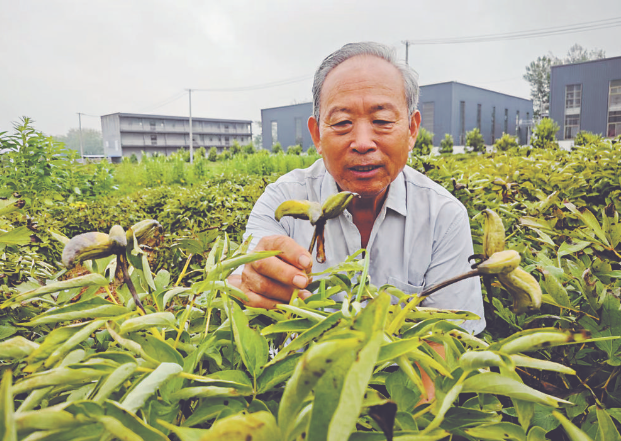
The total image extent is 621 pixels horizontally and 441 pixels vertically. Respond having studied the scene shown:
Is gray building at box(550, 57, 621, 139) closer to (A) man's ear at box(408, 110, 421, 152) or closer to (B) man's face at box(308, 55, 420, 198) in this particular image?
(A) man's ear at box(408, 110, 421, 152)

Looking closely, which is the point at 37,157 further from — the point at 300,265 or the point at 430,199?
the point at 300,265

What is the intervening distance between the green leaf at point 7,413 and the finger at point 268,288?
0.43 m

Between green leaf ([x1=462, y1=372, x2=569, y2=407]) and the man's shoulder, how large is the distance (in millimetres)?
1404

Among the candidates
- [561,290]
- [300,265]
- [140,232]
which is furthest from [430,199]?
[140,232]

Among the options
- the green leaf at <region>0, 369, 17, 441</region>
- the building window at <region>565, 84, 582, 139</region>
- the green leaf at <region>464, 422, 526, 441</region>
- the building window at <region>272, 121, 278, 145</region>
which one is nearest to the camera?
the green leaf at <region>0, 369, 17, 441</region>

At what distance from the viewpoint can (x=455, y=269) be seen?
1.57 meters

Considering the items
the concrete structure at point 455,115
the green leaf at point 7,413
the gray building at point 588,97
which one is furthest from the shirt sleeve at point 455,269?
the concrete structure at point 455,115

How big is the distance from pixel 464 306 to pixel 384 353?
118 centimetres

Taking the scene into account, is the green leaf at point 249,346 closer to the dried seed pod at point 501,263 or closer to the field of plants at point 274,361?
the field of plants at point 274,361

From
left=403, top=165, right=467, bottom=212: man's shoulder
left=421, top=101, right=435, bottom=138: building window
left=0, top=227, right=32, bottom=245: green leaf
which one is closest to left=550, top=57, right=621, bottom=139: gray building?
left=421, top=101, right=435, bottom=138: building window

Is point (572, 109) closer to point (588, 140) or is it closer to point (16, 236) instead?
point (588, 140)

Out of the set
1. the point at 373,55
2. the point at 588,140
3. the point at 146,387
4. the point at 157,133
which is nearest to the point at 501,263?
the point at 146,387

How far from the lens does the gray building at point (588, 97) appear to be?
26031 mm

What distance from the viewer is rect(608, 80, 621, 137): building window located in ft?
85.4
